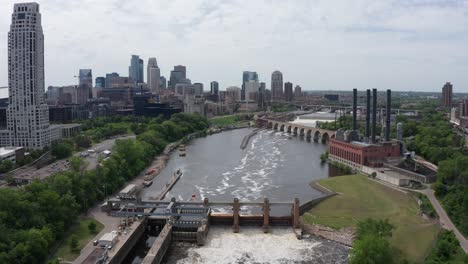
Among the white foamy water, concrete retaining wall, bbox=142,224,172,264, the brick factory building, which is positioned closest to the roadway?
concrete retaining wall, bbox=142,224,172,264

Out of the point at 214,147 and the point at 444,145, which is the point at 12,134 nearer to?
the point at 214,147

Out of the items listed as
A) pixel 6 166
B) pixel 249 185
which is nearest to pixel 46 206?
pixel 6 166

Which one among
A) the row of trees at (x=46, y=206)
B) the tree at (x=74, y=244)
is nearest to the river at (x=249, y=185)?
the tree at (x=74, y=244)

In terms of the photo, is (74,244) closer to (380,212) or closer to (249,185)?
(380,212)

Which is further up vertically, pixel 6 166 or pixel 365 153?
pixel 365 153

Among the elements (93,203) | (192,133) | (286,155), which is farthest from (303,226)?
(192,133)
